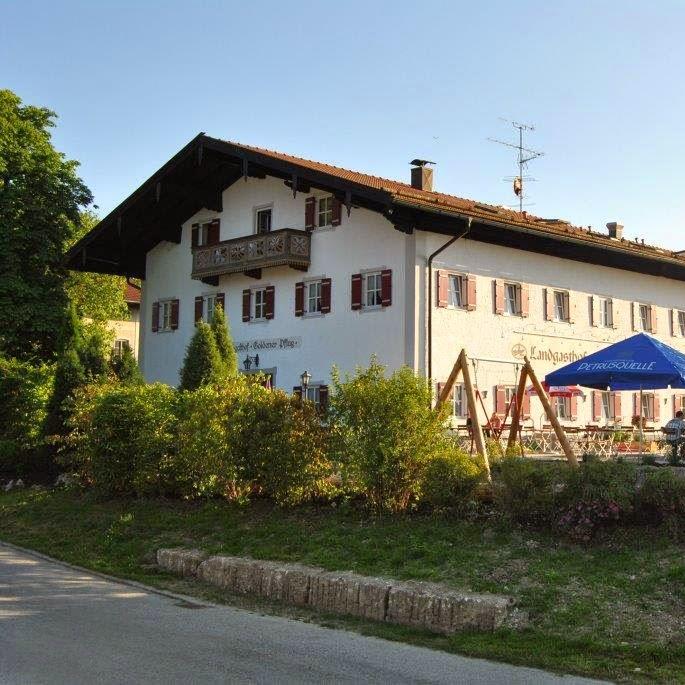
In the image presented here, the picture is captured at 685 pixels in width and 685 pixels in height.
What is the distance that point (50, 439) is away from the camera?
19.8 metres

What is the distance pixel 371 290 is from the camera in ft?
87.7

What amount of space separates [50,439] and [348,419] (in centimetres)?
890

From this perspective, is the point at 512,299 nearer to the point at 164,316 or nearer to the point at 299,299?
the point at 299,299

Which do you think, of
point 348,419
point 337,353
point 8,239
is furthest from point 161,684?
point 8,239

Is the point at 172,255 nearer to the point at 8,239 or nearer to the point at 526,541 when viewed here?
the point at 8,239

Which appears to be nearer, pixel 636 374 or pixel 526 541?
pixel 526 541

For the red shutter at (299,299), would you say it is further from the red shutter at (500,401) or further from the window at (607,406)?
the window at (607,406)

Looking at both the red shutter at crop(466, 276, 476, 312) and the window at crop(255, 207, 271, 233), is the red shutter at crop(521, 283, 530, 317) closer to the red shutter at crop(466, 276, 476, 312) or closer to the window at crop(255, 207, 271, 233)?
the red shutter at crop(466, 276, 476, 312)

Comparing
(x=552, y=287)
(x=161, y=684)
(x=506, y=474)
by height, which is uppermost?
(x=552, y=287)

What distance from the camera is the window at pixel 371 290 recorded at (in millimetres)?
26484

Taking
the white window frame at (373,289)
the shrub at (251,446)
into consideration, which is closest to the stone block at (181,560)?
the shrub at (251,446)

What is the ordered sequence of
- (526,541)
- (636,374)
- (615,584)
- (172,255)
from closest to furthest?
(615,584), (526,541), (636,374), (172,255)

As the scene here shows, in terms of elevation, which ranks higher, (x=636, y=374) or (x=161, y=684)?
(x=636, y=374)

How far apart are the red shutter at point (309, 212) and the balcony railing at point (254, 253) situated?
1.12 feet
